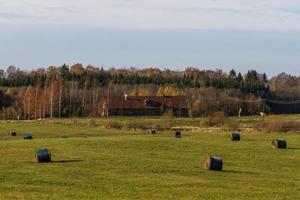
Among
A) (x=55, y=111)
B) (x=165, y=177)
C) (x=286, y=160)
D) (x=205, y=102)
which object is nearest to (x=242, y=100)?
(x=205, y=102)

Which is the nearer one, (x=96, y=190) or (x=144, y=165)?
(x=96, y=190)

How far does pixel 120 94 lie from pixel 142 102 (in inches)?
726

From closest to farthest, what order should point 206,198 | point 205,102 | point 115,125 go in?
point 206,198, point 115,125, point 205,102

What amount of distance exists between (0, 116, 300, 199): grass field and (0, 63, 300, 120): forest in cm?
8532

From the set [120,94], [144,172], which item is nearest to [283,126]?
[144,172]

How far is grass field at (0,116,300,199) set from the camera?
21234mm

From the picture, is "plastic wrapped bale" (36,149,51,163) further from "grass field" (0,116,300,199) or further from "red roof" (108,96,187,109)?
"red roof" (108,96,187,109)

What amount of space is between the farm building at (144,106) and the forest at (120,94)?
2.19 m

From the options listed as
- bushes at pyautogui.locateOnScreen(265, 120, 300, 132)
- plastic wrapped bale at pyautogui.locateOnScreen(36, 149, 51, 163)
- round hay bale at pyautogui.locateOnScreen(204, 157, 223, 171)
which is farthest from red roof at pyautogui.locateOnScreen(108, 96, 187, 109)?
round hay bale at pyautogui.locateOnScreen(204, 157, 223, 171)

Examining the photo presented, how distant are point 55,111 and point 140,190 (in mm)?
122401

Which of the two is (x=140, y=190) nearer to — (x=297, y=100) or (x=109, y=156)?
(x=109, y=156)

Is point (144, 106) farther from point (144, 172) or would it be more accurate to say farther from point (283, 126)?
point (144, 172)

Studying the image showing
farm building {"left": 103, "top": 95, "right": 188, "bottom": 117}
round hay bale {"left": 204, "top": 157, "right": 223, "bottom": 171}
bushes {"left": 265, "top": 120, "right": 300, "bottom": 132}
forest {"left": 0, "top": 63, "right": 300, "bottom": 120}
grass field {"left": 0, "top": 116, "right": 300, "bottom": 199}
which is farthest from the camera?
farm building {"left": 103, "top": 95, "right": 188, "bottom": 117}

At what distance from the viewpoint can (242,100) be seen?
15400cm
